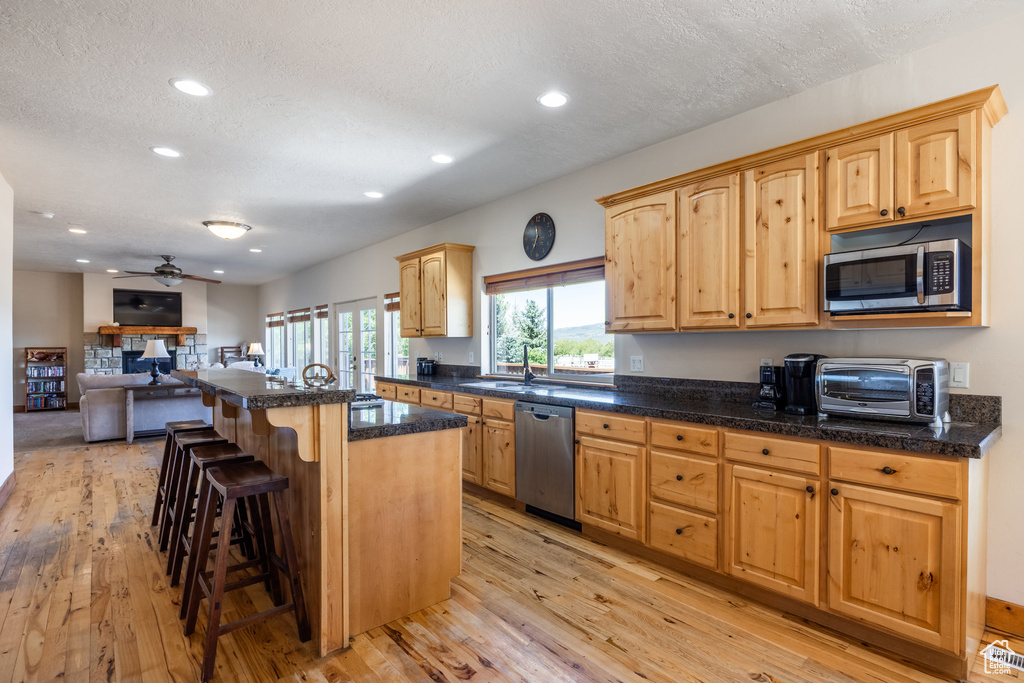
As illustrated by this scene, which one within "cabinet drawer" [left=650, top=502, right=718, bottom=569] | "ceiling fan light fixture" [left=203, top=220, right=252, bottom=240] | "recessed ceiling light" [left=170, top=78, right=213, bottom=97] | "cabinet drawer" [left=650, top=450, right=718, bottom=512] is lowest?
"cabinet drawer" [left=650, top=502, right=718, bottom=569]

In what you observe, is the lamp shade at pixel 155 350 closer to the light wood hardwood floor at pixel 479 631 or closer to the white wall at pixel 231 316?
the light wood hardwood floor at pixel 479 631

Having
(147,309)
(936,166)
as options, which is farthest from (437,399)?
(147,309)

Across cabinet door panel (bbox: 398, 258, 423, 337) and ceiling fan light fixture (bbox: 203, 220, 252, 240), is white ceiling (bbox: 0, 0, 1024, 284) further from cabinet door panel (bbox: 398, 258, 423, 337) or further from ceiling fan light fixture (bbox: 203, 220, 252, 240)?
cabinet door panel (bbox: 398, 258, 423, 337)

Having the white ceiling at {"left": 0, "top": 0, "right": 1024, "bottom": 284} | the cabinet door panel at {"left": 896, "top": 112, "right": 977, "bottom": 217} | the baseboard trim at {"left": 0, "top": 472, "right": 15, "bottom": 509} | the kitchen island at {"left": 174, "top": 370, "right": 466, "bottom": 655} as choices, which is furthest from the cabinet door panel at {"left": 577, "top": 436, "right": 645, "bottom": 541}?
the baseboard trim at {"left": 0, "top": 472, "right": 15, "bottom": 509}

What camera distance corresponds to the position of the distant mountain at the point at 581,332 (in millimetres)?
3977

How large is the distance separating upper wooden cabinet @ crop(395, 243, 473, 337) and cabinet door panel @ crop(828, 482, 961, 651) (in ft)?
11.6

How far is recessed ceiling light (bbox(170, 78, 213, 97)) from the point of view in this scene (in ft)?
8.53

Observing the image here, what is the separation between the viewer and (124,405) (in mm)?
6383

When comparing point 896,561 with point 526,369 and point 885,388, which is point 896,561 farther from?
point 526,369

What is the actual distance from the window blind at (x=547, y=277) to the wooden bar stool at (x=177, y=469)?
8.52 ft

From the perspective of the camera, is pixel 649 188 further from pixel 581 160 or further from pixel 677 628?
pixel 677 628

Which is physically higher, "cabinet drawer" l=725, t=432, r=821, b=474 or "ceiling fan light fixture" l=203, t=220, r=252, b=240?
"ceiling fan light fixture" l=203, t=220, r=252, b=240

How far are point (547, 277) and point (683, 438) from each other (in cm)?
204

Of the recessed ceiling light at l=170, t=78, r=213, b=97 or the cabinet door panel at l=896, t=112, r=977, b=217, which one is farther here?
the recessed ceiling light at l=170, t=78, r=213, b=97
